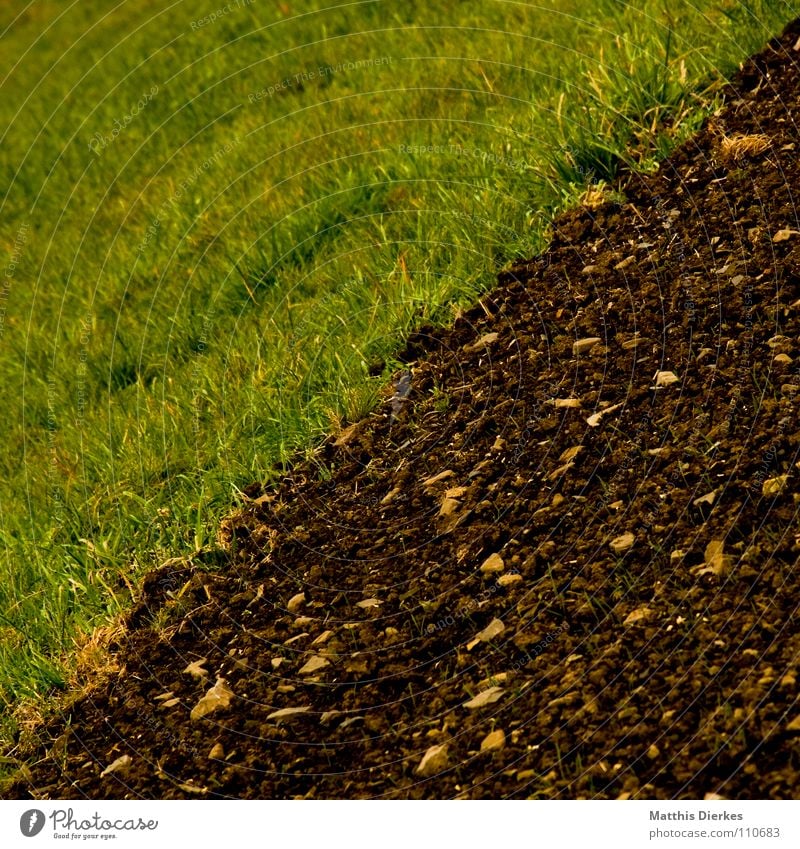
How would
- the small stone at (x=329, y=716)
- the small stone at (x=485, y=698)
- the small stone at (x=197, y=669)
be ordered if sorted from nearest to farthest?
the small stone at (x=485, y=698) < the small stone at (x=329, y=716) < the small stone at (x=197, y=669)

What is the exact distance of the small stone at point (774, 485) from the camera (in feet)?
9.80

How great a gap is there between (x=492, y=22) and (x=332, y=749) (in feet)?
13.9

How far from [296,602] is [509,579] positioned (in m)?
0.69

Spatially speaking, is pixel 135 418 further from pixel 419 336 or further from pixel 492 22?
pixel 492 22

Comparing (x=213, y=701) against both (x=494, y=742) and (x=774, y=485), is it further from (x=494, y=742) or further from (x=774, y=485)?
(x=774, y=485)

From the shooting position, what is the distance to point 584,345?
12.4ft

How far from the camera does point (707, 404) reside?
3322 millimetres

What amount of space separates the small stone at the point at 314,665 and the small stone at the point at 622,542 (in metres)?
0.87

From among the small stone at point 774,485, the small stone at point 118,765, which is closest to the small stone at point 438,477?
the small stone at point 774,485

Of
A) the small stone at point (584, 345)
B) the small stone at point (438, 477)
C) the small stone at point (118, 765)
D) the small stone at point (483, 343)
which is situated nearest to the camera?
the small stone at point (118, 765)

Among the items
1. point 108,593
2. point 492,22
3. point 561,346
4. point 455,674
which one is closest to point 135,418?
point 108,593

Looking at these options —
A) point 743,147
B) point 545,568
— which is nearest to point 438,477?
point 545,568

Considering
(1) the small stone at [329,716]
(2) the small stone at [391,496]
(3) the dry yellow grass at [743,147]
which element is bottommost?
(1) the small stone at [329,716]

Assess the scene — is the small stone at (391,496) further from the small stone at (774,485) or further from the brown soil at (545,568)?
the small stone at (774,485)
